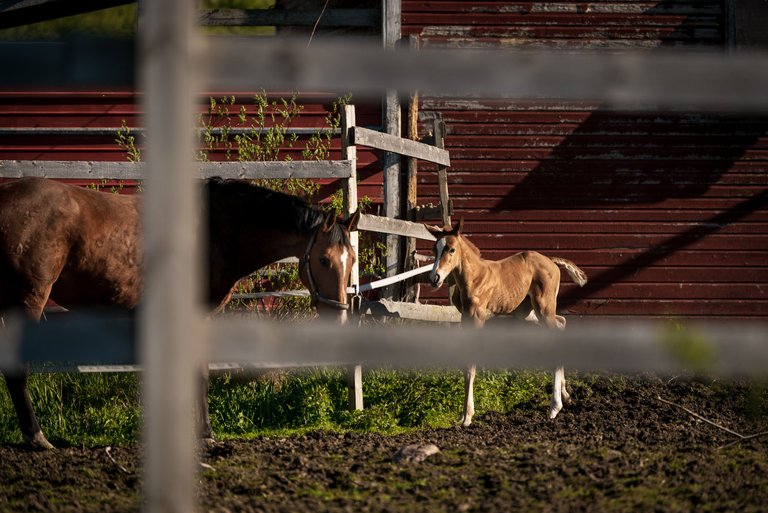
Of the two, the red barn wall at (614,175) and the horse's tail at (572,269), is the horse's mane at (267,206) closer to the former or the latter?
the horse's tail at (572,269)

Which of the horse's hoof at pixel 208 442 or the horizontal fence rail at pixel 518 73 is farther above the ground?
the horizontal fence rail at pixel 518 73

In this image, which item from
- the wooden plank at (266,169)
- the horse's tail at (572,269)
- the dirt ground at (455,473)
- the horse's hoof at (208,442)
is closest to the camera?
the dirt ground at (455,473)

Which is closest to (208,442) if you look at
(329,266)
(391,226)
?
(329,266)

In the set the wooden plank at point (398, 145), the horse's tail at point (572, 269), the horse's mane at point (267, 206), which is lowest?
the horse's tail at point (572, 269)

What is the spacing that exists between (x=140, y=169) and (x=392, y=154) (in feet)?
13.1

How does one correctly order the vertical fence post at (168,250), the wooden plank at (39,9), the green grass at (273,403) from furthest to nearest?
the wooden plank at (39,9) < the green grass at (273,403) < the vertical fence post at (168,250)

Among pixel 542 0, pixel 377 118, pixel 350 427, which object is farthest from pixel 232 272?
pixel 542 0

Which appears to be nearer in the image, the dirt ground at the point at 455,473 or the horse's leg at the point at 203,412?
the dirt ground at the point at 455,473

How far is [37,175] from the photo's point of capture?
769 centimetres

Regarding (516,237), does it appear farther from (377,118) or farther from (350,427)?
(350,427)

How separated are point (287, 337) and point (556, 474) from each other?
2.81 metres

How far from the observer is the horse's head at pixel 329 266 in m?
7.11

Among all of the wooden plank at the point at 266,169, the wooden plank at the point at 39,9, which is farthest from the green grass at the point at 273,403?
the wooden plank at the point at 39,9

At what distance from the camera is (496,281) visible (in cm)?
884
